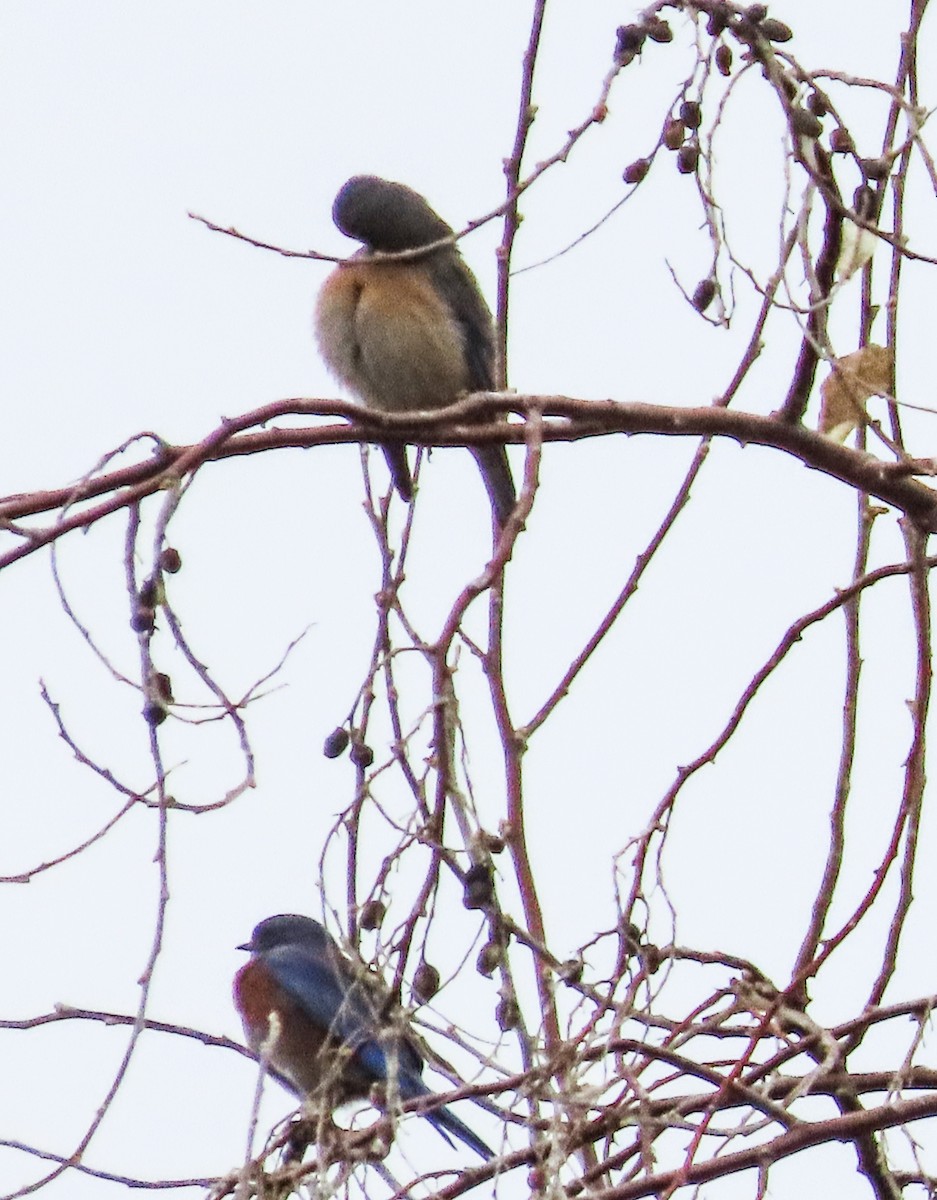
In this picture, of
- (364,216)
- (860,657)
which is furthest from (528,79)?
(364,216)

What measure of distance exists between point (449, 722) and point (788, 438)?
0.69 meters

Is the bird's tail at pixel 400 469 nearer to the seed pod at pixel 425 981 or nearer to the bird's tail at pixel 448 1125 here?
the bird's tail at pixel 448 1125

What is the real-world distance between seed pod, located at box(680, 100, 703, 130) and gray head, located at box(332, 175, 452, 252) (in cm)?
227

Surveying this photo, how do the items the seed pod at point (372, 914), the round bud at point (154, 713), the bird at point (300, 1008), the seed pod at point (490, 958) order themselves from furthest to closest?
the bird at point (300, 1008)
the seed pod at point (372, 914)
the seed pod at point (490, 958)
the round bud at point (154, 713)

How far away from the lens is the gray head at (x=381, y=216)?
4652 mm

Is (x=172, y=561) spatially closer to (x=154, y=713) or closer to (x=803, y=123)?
(x=154, y=713)

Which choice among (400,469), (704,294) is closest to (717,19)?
(704,294)

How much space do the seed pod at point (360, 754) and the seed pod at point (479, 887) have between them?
289 millimetres

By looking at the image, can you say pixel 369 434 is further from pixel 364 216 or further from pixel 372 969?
pixel 364 216

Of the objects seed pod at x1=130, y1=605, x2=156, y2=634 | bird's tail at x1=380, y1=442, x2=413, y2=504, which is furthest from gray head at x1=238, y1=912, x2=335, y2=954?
seed pod at x1=130, y1=605, x2=156, y2=634

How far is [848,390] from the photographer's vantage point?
7.95 feet

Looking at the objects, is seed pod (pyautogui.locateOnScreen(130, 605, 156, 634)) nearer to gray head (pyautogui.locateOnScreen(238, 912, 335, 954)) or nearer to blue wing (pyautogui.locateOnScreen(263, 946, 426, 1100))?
blue wing (pyautogui.locateOnScreen(263, 946, 426, 1100))

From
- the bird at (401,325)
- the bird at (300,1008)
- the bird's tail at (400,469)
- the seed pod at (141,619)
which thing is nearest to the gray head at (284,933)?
the bird at (300,1008)

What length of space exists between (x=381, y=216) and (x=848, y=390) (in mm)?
2428
